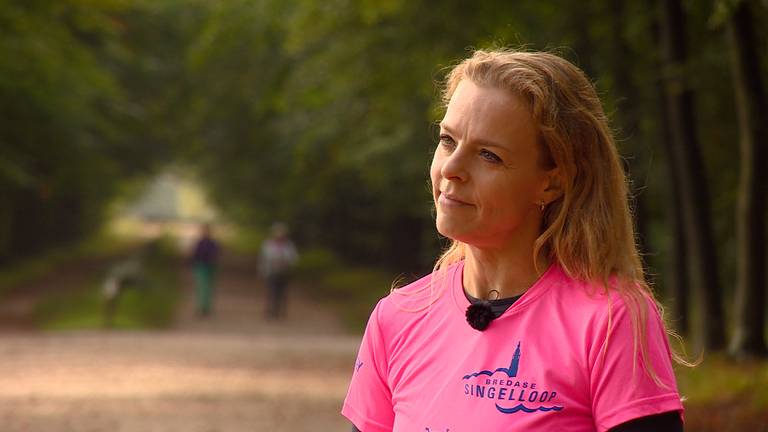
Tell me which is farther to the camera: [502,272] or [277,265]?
[277,265]

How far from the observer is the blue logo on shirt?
2268mm

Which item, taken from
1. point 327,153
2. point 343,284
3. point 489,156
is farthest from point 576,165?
point 343,284

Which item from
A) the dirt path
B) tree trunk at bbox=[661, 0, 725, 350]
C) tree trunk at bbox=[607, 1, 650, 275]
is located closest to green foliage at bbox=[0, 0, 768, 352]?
tree trunk at bbox=[607, 1, 650, 275]

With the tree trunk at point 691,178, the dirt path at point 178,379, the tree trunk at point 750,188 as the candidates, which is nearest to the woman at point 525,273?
the dirt path at point 178,379

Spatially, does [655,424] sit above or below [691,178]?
below

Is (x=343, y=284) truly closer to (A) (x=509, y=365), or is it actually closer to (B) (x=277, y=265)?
(B) (x=277, y=265)

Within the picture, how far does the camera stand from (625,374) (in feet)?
7.18

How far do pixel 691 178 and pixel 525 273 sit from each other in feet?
40.8

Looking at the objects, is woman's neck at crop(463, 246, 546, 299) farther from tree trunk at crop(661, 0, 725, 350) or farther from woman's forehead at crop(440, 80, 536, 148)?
tree trunk at crop(661, 0, 725, 350)

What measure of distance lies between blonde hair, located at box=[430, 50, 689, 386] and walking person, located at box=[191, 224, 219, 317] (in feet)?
79.9

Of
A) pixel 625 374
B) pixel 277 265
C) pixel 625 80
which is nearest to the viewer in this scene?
pixel 625 374

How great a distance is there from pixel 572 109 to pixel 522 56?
145 millimetres

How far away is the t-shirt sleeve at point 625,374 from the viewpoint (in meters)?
2.18

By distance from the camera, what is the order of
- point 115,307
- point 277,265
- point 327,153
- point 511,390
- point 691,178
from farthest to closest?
point 277,265 < point 115,307 < point 327,153 < point 691,178 < point 511,390
